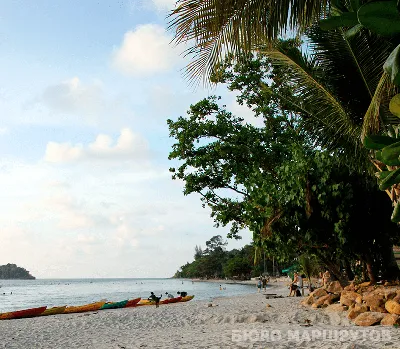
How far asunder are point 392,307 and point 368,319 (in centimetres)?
52

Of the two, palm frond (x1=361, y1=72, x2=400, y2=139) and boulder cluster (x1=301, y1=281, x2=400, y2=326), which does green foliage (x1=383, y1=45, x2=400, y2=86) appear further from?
boulder cluster (x1=301, y1=281, x2=400, y2=326)

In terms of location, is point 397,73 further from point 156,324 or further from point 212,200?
point 212,200

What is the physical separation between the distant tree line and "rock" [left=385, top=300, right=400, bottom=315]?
68711 mm

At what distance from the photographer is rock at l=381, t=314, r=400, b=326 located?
7.34 meters

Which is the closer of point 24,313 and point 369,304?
point 369,304

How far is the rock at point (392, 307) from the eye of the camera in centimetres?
770

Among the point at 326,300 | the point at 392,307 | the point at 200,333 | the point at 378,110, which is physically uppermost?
the point at 378,110

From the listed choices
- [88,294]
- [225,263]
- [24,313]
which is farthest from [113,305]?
[225,263]

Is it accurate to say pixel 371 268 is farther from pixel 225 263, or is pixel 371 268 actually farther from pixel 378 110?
pixel 225 263

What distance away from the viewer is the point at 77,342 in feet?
32.8

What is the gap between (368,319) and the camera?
25.8 feet

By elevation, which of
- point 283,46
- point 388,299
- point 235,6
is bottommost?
point 388,299

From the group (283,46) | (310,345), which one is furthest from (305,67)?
(310,345)

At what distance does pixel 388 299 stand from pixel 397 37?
7994mm
